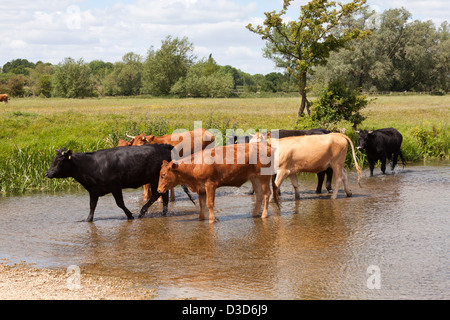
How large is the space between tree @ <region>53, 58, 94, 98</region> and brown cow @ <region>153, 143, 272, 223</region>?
76103 millimetres

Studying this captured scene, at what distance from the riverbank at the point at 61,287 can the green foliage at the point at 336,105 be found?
13.7m

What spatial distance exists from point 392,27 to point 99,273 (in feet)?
281

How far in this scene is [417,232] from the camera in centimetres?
956

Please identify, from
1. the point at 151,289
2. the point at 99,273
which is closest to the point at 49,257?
the point at 99,273

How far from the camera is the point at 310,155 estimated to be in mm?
12672

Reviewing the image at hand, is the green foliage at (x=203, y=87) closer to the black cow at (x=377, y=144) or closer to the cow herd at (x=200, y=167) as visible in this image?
the black cow at (x=377, y=144)

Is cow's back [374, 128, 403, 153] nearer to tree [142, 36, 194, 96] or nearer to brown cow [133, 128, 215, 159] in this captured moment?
brown cow [133, 128, 215, 159]

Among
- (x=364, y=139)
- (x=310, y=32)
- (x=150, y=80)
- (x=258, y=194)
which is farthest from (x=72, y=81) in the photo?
(x=258, y=194)

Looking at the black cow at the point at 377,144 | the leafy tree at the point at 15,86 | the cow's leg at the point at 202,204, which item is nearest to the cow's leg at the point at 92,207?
the cow's leg at the point at 202,204

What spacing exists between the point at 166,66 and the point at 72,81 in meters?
22.5

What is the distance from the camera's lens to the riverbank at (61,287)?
6.59 metres

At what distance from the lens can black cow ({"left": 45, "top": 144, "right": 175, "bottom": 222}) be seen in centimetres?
1116

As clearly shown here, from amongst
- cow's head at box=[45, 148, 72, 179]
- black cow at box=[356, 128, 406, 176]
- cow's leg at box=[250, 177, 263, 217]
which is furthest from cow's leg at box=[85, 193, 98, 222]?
black cow at box=[356, 128, 406, 176]

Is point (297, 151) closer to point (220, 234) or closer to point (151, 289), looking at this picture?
point (220, 234)
